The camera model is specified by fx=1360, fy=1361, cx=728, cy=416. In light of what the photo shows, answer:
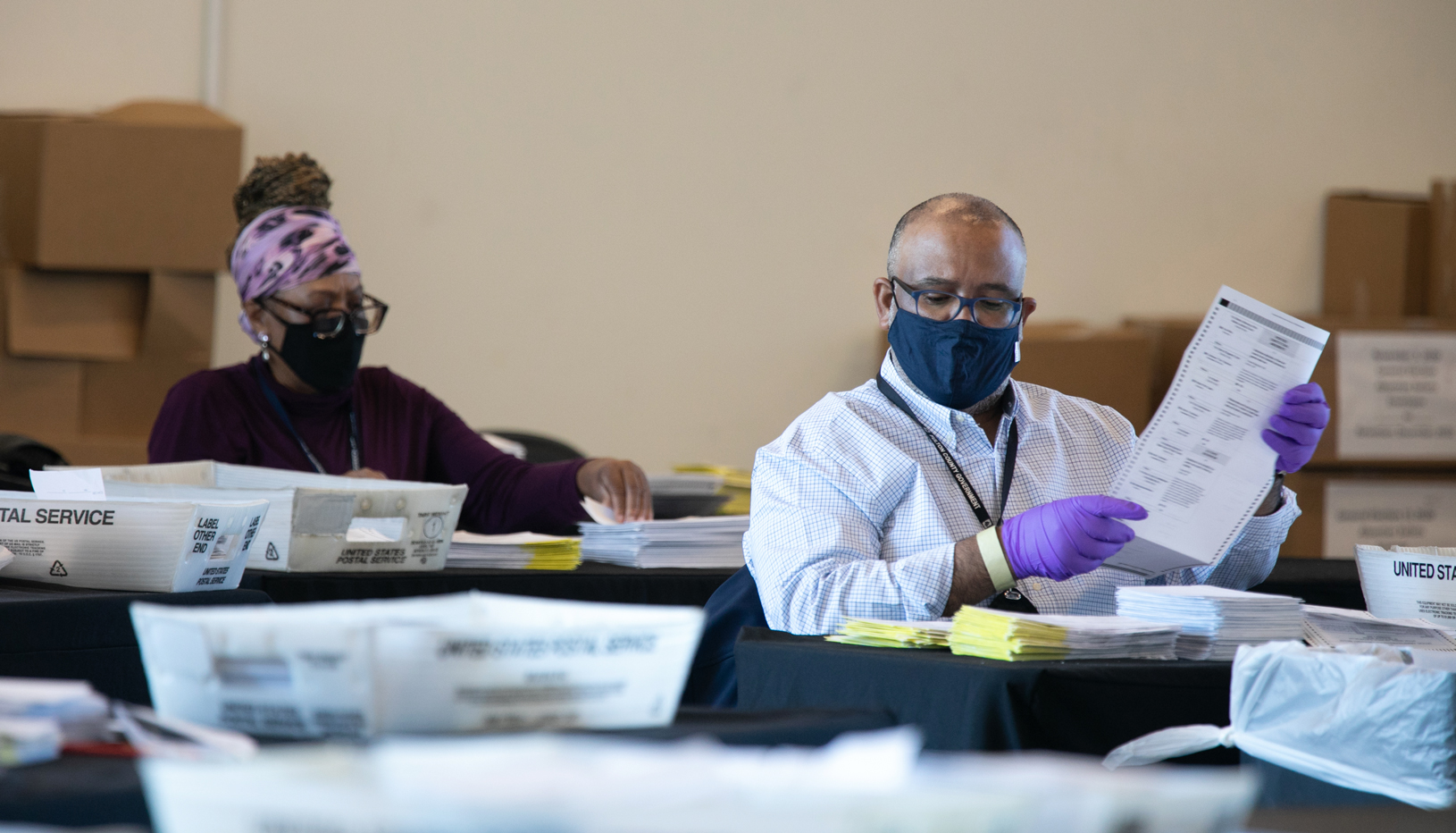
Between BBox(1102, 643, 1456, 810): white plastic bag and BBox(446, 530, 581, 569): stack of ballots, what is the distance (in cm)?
121

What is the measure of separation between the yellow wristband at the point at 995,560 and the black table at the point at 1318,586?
0.64 meters

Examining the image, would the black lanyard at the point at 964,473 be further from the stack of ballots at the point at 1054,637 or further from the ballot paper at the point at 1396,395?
the ballot paper at the point at 1396,395

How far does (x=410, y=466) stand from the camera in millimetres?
2803

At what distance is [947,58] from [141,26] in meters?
2.54

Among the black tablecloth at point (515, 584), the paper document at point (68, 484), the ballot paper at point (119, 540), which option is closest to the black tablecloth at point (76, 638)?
the ballot paper at point (119, 540)

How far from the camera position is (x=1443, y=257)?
465cm

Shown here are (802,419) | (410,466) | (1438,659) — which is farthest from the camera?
(410,466)

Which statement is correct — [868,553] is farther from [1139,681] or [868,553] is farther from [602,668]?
[602,668]

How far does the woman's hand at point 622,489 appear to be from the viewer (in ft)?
8.36

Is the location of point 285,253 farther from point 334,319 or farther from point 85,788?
point 85,788

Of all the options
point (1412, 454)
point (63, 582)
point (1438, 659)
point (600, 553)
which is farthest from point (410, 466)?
point (1412, 454)

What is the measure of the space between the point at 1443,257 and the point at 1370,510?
91cm

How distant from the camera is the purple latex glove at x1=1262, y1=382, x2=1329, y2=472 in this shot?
1.74 metres

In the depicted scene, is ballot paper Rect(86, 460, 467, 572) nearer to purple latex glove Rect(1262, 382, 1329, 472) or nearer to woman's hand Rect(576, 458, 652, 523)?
woman's hand Rect(576, 458, 652, 523)
